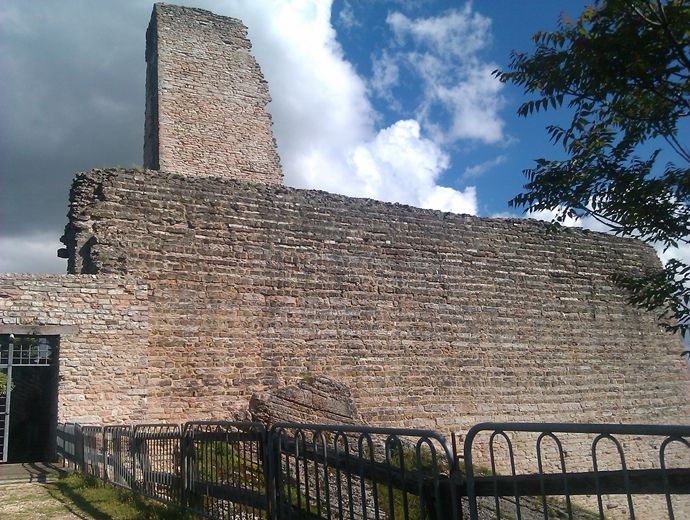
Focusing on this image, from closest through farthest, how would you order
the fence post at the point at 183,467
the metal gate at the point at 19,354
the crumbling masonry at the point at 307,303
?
the fence post at the point at 183,467, the metal gate at the point at 19,354, the crumbling masonry at the point at 307,303

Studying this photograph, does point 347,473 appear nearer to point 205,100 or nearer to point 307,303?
point 307,303

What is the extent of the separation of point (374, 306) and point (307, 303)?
4.83 feet

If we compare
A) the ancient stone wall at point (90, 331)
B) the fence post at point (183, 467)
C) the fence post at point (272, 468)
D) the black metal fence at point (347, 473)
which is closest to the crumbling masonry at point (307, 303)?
the ancient stone wall at point (90, 331)

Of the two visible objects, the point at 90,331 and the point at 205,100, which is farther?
the point at 205,100

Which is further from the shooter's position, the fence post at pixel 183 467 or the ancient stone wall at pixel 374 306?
the ancient stone wall at pixel 374 306

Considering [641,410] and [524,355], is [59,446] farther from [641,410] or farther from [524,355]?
[641,410]

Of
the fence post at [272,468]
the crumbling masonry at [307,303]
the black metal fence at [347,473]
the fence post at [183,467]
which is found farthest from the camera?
the crumbling masonry at [307,303]

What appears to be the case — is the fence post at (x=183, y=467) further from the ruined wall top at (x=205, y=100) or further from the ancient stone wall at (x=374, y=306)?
the ruined wall top at (x=205, y=100)

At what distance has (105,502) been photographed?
247 inches

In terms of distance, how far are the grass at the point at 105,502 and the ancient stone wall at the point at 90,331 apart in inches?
69.9

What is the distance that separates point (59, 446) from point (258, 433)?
5.99 m

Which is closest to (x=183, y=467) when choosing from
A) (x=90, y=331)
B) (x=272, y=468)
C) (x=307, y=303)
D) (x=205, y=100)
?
(x=272, y=468)

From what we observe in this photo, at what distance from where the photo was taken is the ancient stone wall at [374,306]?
10453 mm

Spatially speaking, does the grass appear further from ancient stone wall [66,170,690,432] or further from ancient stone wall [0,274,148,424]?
ancient stone wall [66,170,690,432]
